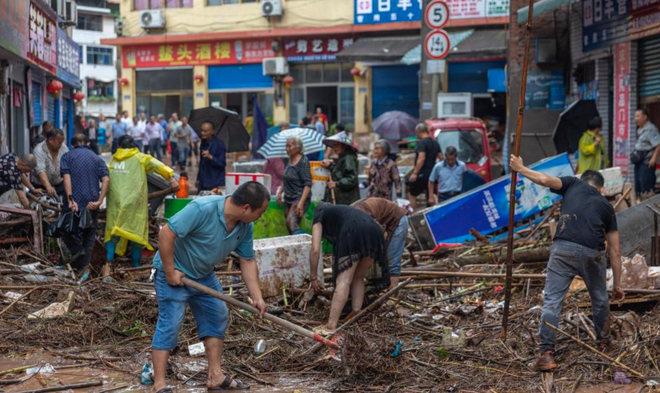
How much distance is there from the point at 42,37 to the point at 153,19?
1797 centimetres

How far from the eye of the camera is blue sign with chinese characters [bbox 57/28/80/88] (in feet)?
72.7

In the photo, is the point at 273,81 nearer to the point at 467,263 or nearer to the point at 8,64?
the point at 8,64

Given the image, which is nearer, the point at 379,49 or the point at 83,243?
the point at 83,243

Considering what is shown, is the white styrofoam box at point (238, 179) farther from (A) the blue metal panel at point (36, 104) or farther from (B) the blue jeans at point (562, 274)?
(A) the blue metal panel at point (36, 104)

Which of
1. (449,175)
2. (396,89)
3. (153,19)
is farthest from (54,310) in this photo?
(153,19)

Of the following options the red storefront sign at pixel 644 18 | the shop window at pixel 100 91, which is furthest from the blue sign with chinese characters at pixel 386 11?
the shop window at pixel 100 91

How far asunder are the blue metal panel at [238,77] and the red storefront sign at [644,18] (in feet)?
67.0

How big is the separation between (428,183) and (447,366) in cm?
807

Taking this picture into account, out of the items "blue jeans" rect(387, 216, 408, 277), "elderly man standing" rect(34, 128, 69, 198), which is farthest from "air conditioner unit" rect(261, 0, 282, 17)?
"blue jeans" rect(387, 216, 408, 277)

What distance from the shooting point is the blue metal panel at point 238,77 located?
35.2 m

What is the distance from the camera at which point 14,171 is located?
34.4 ft

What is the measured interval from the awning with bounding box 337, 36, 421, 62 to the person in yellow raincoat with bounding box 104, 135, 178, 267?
19.7m

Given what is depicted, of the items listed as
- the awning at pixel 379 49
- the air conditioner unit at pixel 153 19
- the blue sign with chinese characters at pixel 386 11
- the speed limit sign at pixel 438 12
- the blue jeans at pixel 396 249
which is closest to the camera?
the blue jeans at pixel 396 249

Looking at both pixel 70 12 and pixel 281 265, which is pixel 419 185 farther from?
pixel 70 12
